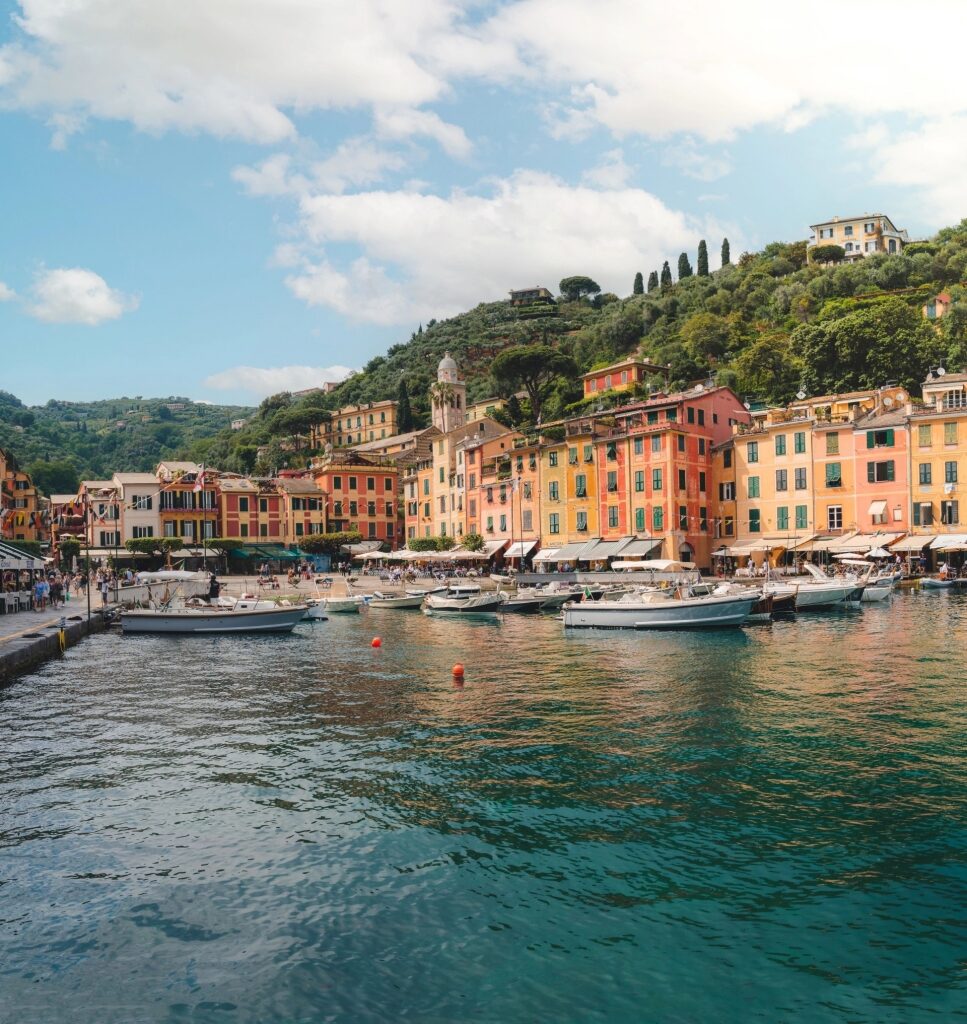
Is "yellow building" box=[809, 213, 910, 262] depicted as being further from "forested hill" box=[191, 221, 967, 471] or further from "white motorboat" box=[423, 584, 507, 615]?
"white motorboat" box=[423, 584, 507, 615]

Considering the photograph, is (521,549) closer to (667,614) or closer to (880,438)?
(880,438)

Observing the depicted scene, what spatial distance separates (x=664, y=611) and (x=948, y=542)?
87.8 feet

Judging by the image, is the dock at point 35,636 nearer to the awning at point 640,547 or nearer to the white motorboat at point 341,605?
the white motorboat at point 341,605

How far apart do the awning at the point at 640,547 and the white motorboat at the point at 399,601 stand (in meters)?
15.8

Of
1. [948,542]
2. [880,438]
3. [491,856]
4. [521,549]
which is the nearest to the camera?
[491,856]

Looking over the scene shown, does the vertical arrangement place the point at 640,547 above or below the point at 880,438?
below

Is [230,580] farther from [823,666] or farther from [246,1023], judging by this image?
[246,1023]

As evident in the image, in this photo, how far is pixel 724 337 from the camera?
4274 inches

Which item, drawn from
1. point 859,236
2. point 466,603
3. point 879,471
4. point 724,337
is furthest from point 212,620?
point 859,236

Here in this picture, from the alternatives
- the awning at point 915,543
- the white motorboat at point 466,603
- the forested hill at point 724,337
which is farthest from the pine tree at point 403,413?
the awning at point 915,543

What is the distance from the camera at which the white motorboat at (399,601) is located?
189 ft

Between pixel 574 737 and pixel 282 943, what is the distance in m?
9.68

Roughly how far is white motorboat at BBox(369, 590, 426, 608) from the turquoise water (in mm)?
33742

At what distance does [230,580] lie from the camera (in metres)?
76.9
